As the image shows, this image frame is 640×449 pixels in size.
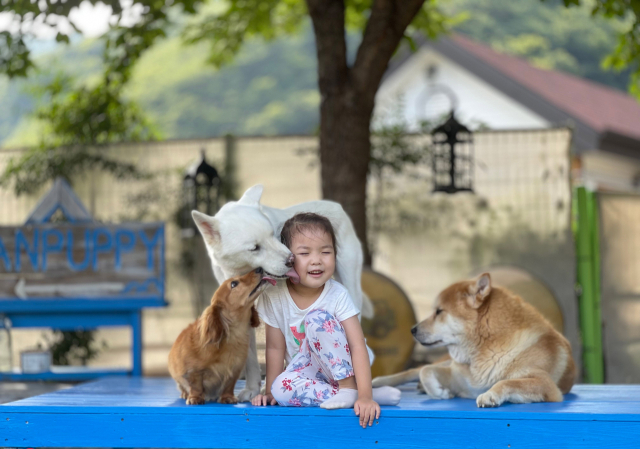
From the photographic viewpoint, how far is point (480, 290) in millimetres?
3107

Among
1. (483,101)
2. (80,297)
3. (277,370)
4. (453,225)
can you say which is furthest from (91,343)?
(483,101)

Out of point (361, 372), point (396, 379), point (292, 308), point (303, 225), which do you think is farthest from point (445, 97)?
point (361, 372)

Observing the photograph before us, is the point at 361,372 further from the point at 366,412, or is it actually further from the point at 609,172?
the point at 609,172

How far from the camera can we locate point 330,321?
8.94 ft

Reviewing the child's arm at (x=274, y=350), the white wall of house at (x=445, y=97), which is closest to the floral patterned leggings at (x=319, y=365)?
the child's arm at (x=274, y=350)

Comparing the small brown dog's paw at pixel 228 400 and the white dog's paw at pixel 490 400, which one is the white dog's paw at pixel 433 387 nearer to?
the white dog's paw at pixel 490 400

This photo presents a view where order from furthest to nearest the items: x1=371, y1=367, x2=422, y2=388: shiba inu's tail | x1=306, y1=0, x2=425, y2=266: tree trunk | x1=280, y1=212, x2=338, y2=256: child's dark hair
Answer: x1=306, y1=0, x2=425, y2=266: tree trunk, x1=371, y1=367, x2=422, y2=388: shiba inu's tail, x1=280, y1=212, x2=338, y2=256: child's dark hair

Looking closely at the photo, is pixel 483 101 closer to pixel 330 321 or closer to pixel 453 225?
pixel 453 225

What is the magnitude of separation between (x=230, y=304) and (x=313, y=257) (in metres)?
0.40

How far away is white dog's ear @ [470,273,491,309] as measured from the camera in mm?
3072

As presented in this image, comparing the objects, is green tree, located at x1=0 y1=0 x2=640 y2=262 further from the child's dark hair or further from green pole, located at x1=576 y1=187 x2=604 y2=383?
the child's dark hair

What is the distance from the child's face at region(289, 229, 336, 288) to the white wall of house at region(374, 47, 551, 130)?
12485 millimetres

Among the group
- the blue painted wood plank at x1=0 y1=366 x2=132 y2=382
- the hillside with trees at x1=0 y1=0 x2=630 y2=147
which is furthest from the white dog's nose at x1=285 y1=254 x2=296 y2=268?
the hillside with trees at x1=0 y1=0 x2=630 y2=147

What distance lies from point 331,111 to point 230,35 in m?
3.31
